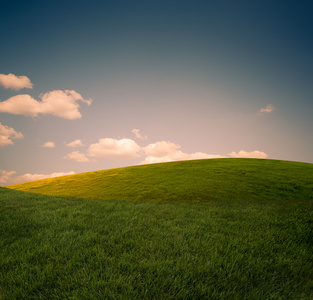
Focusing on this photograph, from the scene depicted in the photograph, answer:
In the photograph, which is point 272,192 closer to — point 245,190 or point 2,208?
point 245,190

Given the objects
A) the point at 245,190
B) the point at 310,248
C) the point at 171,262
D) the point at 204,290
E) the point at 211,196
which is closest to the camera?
the point at 204,290

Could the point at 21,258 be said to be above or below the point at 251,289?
above

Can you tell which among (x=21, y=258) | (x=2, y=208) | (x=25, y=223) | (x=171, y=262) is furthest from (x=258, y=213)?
(x=2, y=208)

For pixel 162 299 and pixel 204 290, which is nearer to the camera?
pixel 162 299

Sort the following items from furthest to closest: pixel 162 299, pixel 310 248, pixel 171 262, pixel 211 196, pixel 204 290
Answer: pixel 211 196
pixel 310 248
pixel 171 262
pixel 204 290
pixel 162 299

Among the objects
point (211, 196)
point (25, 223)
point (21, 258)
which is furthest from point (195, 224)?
point (211, 196)

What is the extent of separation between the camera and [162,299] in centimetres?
265

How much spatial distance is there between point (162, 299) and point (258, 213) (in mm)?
5960

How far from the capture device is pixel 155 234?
4.77m

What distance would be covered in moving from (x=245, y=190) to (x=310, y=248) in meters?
9.42

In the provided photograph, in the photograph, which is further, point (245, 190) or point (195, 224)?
point (245, 190)

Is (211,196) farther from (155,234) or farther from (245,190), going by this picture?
(155,234)

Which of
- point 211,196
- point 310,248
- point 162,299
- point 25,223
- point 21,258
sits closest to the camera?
point 162,299

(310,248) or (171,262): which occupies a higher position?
(171,262)
